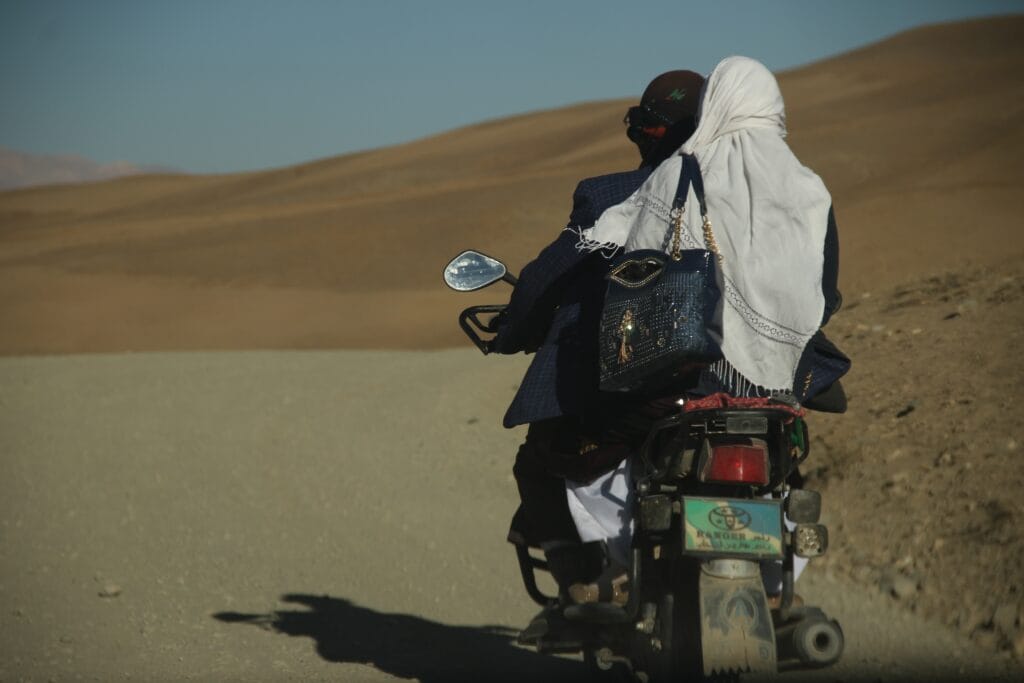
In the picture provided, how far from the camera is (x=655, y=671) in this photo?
375cm

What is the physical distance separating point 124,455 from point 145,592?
3102 millimetres

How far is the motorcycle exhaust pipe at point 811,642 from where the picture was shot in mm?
3631

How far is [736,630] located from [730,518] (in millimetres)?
276

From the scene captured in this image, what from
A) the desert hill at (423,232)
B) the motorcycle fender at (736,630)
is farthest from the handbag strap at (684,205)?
the desert hill at (423,232)

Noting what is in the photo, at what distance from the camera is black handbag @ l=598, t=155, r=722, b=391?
3.50m

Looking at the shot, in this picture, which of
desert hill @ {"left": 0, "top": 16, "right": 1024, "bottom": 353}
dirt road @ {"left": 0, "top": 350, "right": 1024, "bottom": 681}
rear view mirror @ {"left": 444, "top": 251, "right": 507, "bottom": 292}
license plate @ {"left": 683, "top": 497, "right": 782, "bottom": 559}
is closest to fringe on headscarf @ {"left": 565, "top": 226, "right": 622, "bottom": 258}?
rear view mirror @ {"left": 444, "top": 251, "right": 507, "bottom": 292}

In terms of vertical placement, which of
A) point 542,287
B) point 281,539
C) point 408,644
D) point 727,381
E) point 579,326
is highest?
point 542,287

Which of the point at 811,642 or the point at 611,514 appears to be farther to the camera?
the point at 611,514

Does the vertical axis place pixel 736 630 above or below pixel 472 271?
below

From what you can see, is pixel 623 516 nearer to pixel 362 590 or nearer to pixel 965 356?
pixel 362 590

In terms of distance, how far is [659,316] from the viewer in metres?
3.54

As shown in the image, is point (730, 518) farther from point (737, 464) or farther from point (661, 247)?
point (661, 247)

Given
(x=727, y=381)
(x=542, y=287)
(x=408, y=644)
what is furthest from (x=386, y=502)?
(x=727, y=381)

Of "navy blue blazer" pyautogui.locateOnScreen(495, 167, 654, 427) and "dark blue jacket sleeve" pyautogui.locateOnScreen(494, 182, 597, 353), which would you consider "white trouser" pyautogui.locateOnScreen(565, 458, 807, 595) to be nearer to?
"navy blue blazer" pyautogui.locateOnScreen(495, 167, 654, 427)
